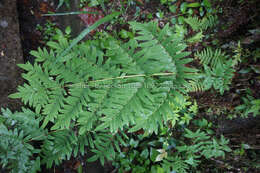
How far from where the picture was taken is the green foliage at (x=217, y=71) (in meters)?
2.34

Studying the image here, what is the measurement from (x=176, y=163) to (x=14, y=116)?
2.20m

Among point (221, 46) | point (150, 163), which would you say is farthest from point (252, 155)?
point (221, 46)

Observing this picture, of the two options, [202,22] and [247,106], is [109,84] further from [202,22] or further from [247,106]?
[247,106]

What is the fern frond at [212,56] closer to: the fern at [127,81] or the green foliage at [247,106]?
the green foliage at [247,106]

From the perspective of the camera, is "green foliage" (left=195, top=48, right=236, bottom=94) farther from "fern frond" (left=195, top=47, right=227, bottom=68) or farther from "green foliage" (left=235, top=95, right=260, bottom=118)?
"green foliage" (left=235, top=95, right=260, bottom=118)

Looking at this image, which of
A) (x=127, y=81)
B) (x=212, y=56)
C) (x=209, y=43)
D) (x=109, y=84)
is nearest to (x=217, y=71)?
(x=212, y=56)

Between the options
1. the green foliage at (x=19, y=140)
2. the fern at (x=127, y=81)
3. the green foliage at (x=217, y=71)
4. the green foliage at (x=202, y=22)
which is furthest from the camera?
the green foliage at (x=202, y=22)

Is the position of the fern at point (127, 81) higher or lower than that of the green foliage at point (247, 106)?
higher

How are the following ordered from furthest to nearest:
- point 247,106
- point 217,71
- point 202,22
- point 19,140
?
1. point 202,22
2. point 247,106
3. point 217,71
4. point 19,140

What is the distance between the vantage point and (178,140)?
2643 mm

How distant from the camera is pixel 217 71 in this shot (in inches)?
93.0

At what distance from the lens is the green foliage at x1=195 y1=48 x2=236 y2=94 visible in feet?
7.69

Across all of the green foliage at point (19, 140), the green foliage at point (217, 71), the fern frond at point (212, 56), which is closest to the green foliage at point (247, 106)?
the green foliage at point (217, 71)

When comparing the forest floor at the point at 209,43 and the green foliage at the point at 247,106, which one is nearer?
the green foliage at the point at 247,106
